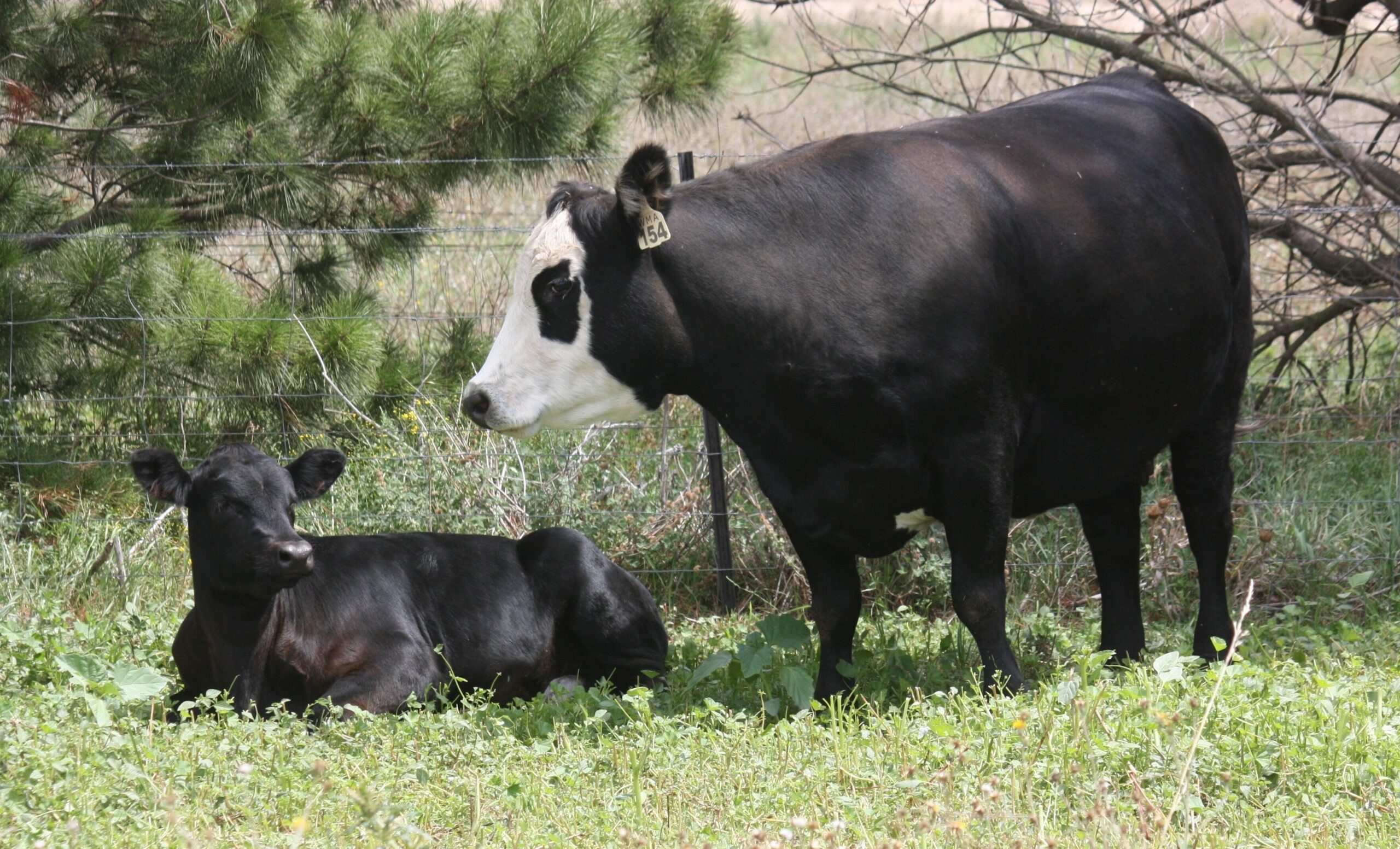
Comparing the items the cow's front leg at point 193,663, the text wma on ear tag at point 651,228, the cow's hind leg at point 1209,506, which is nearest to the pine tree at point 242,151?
the cow's front leg at point 193,663

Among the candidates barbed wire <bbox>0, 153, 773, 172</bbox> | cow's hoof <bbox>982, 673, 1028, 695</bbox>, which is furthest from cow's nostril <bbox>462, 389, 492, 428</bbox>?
barbed wire <bbox>0, 153, 773, 172</bbox>

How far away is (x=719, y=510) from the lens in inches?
271

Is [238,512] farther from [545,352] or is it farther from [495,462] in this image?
[495,462]

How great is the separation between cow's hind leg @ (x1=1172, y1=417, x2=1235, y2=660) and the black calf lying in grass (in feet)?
6.95

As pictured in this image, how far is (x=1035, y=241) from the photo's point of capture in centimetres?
477

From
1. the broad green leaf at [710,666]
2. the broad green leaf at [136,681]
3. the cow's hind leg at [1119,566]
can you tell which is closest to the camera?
the broad green leaf at [136,681]

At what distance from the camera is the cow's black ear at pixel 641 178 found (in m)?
4.45

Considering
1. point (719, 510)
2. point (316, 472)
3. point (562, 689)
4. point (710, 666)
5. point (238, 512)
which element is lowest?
point (562, 689)

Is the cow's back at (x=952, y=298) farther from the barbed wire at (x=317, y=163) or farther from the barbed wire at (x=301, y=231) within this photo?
the barbed wire at (x=317, y=163)

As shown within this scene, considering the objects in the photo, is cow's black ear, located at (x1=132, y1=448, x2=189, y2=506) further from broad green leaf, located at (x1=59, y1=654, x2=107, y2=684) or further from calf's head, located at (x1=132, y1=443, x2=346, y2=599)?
broad green leaf, located at (x1=59, y1=654, x2=107, y2=684)

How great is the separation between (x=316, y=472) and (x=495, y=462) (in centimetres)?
191

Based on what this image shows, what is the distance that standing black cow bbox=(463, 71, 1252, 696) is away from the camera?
4539mm

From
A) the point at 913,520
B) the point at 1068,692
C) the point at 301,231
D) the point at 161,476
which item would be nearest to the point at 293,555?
the point at 161,476

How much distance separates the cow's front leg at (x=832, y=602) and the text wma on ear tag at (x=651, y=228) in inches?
44.7
